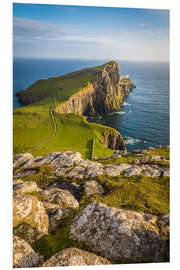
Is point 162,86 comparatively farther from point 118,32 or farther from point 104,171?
point 104,171

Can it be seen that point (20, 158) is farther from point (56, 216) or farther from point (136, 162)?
point (136, 162)

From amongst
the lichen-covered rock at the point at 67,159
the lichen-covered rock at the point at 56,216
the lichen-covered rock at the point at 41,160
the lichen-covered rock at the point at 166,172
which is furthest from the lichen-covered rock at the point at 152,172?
the lichen-covered rock at the point at 41,160

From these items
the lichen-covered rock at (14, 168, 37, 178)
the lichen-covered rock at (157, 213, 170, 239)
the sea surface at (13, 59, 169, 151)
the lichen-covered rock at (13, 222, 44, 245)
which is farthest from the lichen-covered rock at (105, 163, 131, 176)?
the lichen-covered rock at (13, 222, 44, 245)

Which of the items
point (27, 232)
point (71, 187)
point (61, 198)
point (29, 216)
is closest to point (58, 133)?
point (71, 187)

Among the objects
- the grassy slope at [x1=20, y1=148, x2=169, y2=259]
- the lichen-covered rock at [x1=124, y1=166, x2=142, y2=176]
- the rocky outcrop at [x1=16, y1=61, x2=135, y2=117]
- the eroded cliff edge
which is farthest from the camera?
the rocky outcrop at [x1=16, y1=61, x2=135, y2=117]

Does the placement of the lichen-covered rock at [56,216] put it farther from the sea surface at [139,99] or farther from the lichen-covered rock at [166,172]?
the sea surface at [139,99]

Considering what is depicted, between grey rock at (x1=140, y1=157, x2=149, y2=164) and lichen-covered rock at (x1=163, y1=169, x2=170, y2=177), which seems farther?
grey rock at (x1=140, y1=157, x2=149, y2=164)

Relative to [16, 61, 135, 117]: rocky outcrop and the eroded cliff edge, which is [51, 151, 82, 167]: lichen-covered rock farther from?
[16, 61, 135, 117]: rocky outcrop
